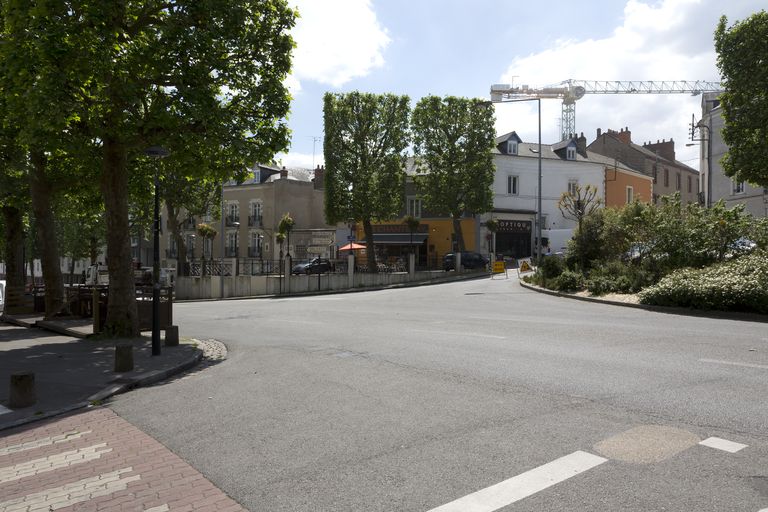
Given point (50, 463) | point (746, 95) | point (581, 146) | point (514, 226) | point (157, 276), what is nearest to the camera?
point (50, 463)

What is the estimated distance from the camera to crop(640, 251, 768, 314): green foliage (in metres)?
14.2

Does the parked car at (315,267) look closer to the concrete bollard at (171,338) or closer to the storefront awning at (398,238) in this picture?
the storefront awning at (398,238)

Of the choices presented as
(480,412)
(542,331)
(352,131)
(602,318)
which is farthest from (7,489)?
(352,131)

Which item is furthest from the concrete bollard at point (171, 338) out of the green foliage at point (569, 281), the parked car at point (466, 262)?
the parked car at point (466, 262)

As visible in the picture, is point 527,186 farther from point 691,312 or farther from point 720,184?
point 691,312

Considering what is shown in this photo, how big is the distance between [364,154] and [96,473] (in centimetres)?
3560

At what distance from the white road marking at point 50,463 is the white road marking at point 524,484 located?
3514 millimetres

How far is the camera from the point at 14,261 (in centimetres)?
2095

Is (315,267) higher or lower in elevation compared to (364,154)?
lower

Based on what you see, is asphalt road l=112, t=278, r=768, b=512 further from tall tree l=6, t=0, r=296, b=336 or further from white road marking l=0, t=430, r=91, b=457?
tall tree l=6, t=0, r=296, b=336

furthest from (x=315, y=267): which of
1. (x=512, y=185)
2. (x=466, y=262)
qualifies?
(x=512, y=185)

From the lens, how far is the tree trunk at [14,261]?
2078 cm

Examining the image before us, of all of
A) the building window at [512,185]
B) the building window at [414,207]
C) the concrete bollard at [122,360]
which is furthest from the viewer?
the building window at [414,207]

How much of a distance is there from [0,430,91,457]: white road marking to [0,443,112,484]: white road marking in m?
0.50
